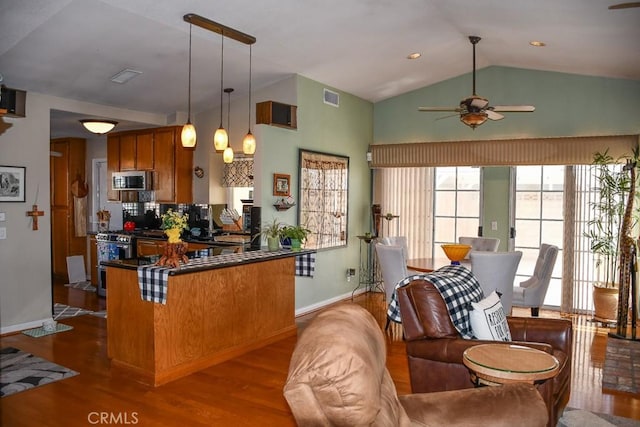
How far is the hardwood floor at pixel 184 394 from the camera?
3334 millimetres

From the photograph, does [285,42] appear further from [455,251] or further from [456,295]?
[456,295]

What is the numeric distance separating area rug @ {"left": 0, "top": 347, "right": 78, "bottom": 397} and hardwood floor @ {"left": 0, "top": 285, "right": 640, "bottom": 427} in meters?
0.09

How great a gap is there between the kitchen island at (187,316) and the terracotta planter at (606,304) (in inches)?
156

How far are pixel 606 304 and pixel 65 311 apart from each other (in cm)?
650

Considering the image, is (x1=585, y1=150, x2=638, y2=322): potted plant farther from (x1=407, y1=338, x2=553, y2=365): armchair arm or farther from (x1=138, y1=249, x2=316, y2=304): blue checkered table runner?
(x1=138, y1=249, x2=316, y2=304): blue checkered table runner

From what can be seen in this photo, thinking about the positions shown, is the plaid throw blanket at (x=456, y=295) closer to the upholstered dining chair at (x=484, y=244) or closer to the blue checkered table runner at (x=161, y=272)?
the blue checkered table runner at (x=161, y=272)

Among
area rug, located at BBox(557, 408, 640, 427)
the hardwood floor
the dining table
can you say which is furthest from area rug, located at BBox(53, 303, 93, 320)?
area rug, located at BBox(557, 408, 640, 427)

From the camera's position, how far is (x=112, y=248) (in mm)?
7035

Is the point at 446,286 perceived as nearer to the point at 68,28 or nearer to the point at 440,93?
the point at 68,28

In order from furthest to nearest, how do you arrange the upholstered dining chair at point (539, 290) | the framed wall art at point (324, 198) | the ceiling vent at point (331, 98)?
the ceiling vent at point (331, 98) < the framed wall art at point (324, 198) < the upholstered dining chair at point (539, 290)

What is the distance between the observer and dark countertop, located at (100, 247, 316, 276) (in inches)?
160

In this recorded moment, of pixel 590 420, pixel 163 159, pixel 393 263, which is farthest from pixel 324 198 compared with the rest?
pixel 590 420

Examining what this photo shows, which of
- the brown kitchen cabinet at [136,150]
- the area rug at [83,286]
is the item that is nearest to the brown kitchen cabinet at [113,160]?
the brown kitchen cabinet at [136,150]

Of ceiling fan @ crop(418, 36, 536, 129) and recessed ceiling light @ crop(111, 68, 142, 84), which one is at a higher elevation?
recessed ceiling light @ crop(111, 68, 142, 84)
